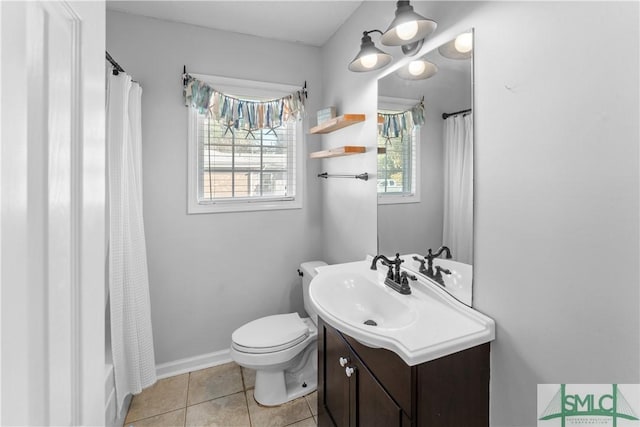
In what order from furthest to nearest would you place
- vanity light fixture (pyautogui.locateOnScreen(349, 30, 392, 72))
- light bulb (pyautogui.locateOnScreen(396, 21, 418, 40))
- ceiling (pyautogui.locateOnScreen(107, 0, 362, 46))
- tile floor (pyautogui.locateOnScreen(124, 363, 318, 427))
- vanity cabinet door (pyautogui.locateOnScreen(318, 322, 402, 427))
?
ceiling (pyautogui.locateOnScreen(107, 0, 362, 46)) → tile floor (pyautogui.locateOnScreen(124, 363, 318, 427)) → vanity light fixture (pyautogui.locateOnScreen(349, 30, 392, 72)) → light bulb (pyautogui.locateOnScreen(396, 21, 418, 40)) → vanity cabinet door (pyautogui.locateOnScreen(318, 322, 402, 427))

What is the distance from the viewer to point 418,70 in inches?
57.2

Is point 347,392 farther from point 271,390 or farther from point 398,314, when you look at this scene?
point 271,390

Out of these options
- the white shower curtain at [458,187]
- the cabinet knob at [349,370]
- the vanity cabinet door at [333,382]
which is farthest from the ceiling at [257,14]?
the cabinet knob at [349,370]

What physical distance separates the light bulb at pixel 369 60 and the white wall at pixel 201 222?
0.97 meters

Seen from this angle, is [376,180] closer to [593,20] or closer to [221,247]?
[593,20]

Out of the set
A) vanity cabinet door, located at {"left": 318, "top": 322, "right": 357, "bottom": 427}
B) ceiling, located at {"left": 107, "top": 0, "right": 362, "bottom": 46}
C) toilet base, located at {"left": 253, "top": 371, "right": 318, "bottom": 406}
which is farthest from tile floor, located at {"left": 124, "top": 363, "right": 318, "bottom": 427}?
ceiling, located at {"left": 107, "top": 0, "right": 362, "bottom": 46}

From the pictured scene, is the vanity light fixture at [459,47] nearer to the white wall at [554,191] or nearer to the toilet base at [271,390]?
the white wall at [554,191]

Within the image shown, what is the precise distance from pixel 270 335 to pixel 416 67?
68.0 inches

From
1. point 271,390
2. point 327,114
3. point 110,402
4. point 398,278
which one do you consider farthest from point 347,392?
point 327,114

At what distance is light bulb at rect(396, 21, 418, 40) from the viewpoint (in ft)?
4.15

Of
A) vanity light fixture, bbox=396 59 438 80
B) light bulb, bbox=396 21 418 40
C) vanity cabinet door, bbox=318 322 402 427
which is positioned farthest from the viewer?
vanity light fixture, bbox=396 59 438 80

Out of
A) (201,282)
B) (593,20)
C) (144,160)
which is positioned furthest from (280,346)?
(593,20)

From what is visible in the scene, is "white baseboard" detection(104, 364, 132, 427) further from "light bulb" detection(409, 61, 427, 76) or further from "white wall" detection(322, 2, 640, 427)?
"light bulb" detection(409, 61, 427, 76)

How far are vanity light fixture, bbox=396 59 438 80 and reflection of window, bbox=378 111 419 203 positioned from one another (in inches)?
7.2
